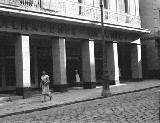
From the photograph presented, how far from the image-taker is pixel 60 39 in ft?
75.8

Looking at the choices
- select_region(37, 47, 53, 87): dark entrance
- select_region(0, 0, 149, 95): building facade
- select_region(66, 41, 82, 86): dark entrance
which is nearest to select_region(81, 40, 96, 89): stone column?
select_region(0, 0, 149, 95): building facade

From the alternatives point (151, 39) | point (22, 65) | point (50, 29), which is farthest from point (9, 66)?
point (151, 39)

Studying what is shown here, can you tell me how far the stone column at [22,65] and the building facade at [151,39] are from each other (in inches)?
742

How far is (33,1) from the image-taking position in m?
20.5

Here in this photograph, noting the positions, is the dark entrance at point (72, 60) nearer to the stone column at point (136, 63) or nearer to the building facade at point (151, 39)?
the stone column at point (136, 63)

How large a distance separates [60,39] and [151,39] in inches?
614

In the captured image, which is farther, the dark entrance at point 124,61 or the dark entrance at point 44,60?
the dark entrance at point 124,61

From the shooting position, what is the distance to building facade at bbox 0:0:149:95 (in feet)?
65.8

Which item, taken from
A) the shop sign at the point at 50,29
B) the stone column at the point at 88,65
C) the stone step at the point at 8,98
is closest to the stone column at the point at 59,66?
the shop sign at the point at 50,29

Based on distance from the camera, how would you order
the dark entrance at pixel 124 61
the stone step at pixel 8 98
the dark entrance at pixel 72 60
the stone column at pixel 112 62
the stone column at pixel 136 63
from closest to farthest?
the stone step at pixel 8 98 → the dark entrance at pixel 72 60 → the stone column at pixel 112 62 → the stone column at pixel 136 63 → the dark entrance at pixel 124 61

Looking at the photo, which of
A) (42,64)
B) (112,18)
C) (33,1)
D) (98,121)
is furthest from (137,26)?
(98,121)

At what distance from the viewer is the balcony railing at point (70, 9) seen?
1991 centimetres

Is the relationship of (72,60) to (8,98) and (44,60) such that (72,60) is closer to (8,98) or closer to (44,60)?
(44,60)

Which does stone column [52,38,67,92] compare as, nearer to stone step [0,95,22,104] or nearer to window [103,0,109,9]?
stone step [0,95,22,104]
